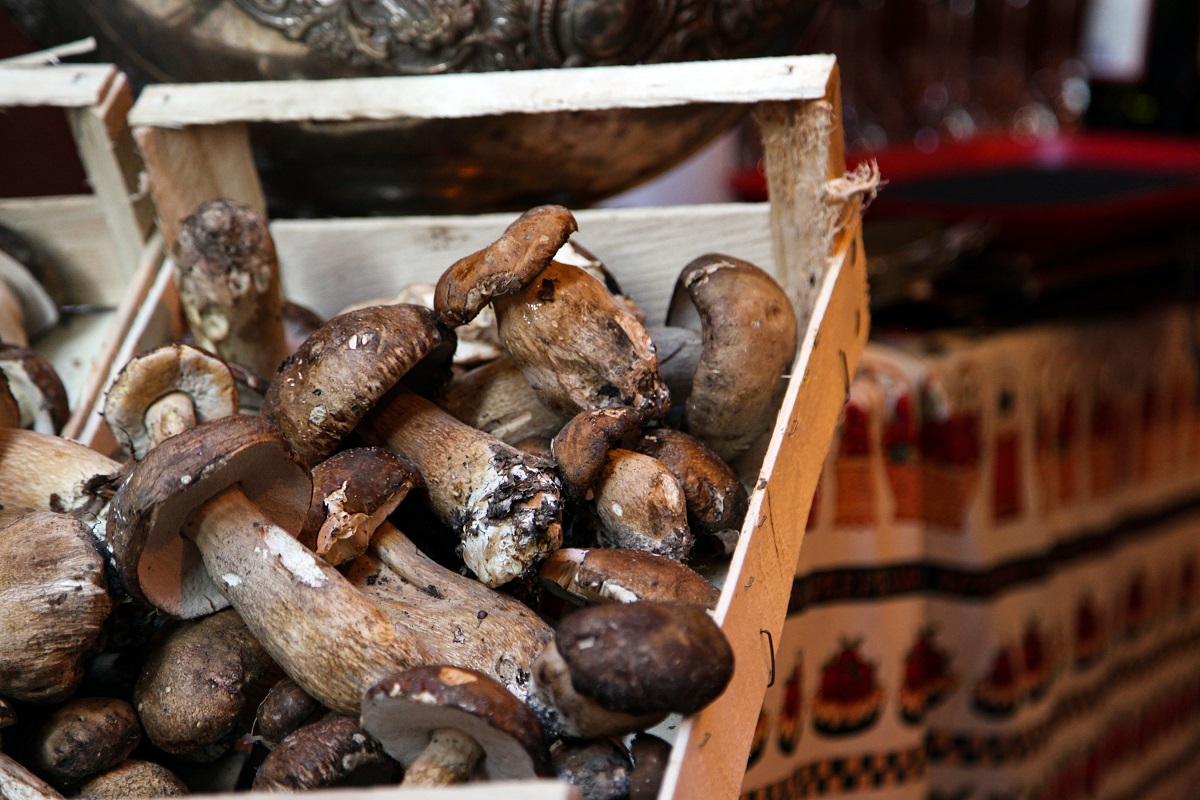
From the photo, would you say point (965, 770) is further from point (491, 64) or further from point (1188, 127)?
point (1188, 127)

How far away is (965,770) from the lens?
1.68 meters

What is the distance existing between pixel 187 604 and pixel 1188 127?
11.0ft

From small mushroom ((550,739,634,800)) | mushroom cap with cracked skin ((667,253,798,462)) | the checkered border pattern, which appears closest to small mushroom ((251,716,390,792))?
small mushroom ((550,739,634,800))

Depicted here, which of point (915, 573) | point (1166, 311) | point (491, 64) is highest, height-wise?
point (491, 64)

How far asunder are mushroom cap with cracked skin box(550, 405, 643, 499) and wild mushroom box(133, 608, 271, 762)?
0.24m

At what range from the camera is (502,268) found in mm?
733

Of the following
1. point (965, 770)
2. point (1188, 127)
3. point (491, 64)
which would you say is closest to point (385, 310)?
point (491, 64)

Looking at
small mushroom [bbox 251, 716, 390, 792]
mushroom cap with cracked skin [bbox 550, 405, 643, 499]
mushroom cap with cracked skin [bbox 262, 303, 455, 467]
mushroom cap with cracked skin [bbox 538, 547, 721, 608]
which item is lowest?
small mushroom [bbox 251, 716, 390, 792]

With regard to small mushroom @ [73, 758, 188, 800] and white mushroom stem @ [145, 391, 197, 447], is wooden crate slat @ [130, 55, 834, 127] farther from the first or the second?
small mushroom @ [73, 758, 188, 800]

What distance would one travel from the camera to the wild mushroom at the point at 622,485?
711 millimetres

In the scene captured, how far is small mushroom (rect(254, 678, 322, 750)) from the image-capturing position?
631mm

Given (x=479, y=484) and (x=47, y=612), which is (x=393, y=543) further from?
(x=47, y=612)

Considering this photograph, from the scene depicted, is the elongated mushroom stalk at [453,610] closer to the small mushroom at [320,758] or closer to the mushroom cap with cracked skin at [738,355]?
the small mushroom at [320,758]

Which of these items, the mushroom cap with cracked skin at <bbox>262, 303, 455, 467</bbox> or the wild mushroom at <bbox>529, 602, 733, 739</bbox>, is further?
the mushroom cap with cracked skin at <bbox>262, 303, 455, 467</bbox>
